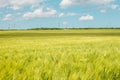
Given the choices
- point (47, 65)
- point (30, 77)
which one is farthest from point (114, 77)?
point (30, 77)

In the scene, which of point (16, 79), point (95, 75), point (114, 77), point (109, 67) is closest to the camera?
point (16, 79)

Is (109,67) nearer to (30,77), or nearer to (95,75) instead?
(95,75)

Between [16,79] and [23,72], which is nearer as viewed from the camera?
[16,79]

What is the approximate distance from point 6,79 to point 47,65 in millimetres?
946

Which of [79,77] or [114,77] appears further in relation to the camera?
[114,77]

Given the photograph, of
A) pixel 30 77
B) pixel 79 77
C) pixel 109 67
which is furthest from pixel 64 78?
pixel 109 67

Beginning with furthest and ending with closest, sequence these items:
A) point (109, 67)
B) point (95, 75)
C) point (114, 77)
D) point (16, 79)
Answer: point (109, 67) < point (114, 77) < point (95, 75) < point (16, 79)

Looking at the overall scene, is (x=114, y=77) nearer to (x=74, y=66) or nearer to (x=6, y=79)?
(x=74, y=66)

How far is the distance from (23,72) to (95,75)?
103 centimetres

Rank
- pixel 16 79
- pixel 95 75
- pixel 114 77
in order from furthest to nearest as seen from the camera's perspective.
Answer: pixel 114 77
pixel 95 75
pixel 16 79

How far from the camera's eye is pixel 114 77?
4.30 m

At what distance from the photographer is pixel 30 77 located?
12.4ft

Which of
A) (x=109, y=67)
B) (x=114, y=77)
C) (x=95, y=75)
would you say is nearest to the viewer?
(x=95, y=75)

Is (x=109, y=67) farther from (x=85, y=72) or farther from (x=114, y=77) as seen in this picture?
(x=85, y=72)
